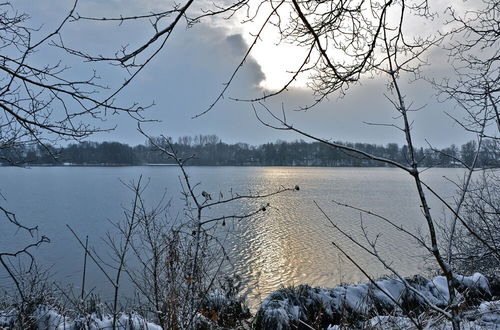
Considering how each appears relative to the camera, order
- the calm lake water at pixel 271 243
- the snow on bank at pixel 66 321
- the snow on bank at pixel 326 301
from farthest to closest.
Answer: the calm lake water at pixel 271 243, the snow on bank at pixel 326 301, the snow on bank at pixel 66 321

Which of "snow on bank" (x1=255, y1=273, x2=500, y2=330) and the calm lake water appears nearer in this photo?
"snow on bank" (x1=255, y1=273, x2=500, y2=330)

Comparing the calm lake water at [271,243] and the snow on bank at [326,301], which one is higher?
the snow on bank at [326,301]

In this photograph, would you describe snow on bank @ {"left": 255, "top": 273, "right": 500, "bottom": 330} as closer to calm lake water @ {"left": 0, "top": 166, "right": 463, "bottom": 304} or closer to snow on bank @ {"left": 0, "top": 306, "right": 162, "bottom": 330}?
calm lake water @ {"left": 0, "top": 166, "right": 463, "bottom": 304}

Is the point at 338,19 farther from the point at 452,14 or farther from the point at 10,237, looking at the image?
the point at 10,237

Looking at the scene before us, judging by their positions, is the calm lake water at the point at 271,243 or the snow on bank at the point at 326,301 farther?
the calm lake water at the point at 271,243

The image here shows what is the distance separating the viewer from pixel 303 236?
82.5 ft

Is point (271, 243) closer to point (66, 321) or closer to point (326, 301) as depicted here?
point (326, 301)

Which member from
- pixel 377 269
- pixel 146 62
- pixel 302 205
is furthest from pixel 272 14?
pixel 302 205

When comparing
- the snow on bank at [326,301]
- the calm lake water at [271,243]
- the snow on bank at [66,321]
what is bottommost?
the calm lake water at [271,243]

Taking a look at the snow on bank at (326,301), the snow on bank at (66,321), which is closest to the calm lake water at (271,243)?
the snow on bank at (326,301)

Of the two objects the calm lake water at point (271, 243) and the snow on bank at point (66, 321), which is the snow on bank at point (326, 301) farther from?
the snow on bank at point (66, 321)

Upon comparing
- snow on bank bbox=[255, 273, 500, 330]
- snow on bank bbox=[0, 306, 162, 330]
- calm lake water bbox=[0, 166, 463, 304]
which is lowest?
calm lake water bbox=[0, 166, 463, 304]

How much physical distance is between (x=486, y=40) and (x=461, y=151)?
2723 millimetres

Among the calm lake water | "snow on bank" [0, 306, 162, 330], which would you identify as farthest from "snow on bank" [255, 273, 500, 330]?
"snow on bank" [0, 306, 162, 330]
